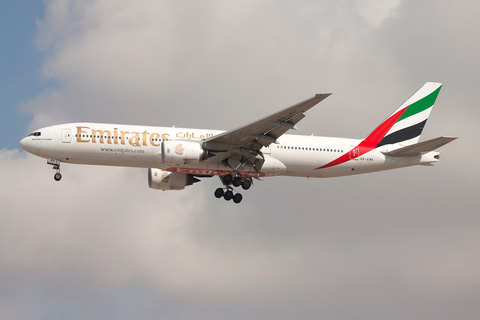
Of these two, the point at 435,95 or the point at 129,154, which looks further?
the point at 435,95

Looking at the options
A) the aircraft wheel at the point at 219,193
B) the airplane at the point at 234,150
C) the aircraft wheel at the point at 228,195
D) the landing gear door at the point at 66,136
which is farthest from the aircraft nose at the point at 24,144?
the aircraft wheel at the point at 228,195

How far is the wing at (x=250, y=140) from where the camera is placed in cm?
3500

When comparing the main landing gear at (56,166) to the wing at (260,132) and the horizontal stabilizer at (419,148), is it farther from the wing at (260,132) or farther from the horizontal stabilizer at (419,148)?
the horizontal stabilizer at (419,148)

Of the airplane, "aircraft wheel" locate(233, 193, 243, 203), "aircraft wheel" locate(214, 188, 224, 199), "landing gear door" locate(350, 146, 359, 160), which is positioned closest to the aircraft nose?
the airplane

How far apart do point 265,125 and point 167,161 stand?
20.1ft

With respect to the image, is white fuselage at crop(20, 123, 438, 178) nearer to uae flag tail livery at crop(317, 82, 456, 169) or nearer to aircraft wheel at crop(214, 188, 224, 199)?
uae flag tail livery at crop(317, 82, 456, 169)

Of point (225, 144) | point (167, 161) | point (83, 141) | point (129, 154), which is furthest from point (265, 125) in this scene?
point (83, 141)

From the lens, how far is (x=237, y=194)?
1650 inches

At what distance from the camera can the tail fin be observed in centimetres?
4200

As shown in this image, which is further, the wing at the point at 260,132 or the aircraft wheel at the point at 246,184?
the aircraft wheel at the point at 246,184

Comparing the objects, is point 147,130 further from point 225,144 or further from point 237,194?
point 237,194

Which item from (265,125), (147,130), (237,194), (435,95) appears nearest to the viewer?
(265,125)

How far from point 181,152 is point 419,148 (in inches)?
597

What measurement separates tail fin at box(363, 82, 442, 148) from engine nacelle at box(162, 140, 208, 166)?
1155cm
